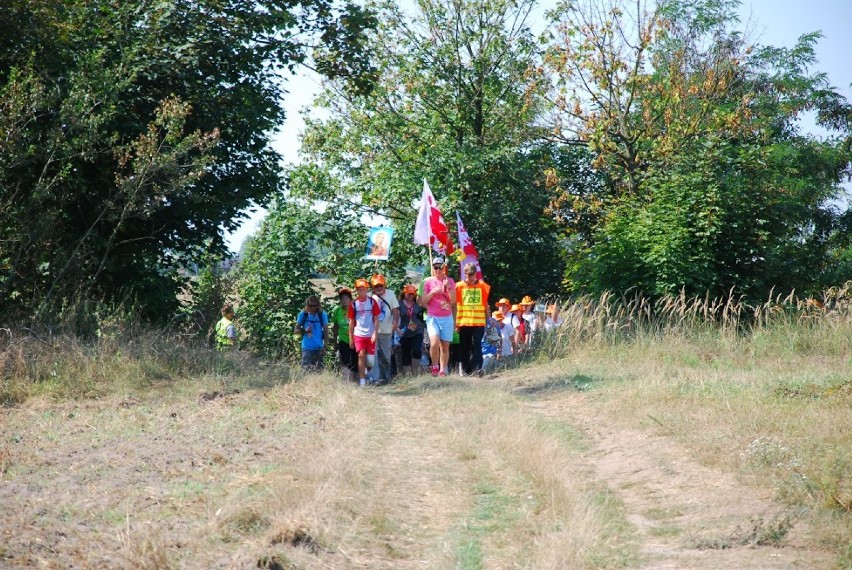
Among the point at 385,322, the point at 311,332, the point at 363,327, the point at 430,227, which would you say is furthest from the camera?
the point at 430,227

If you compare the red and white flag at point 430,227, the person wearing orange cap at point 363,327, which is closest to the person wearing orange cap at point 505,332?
the red and white flag at point 430,227

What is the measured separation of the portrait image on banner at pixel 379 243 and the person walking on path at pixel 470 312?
4.00 m

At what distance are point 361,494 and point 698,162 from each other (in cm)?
1694

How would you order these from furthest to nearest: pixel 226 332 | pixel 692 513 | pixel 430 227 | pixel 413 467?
pixel 226 332
pixel 430 227
pixel 413 467
pixel 692 513

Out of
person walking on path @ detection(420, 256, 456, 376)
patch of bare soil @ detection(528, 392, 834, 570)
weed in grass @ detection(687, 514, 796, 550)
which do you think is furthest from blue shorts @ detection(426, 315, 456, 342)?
weed in grass @ detection(687, 514, 796, 550)

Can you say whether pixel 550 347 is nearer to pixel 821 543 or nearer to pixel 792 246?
pixel 792 246

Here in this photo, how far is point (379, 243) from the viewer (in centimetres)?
1977

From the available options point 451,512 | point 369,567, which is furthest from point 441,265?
point 369,567

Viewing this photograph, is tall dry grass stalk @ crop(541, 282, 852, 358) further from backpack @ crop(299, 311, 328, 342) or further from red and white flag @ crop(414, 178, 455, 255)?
backpack @ crop(299, 311, 328, 342)

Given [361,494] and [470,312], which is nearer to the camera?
[361,494]

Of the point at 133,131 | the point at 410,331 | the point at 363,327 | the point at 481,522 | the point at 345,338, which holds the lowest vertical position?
the point at 481,522

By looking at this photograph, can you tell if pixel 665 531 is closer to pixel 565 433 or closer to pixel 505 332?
pixel 565 433

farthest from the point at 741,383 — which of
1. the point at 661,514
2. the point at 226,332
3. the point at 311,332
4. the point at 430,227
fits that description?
the point at 226,332

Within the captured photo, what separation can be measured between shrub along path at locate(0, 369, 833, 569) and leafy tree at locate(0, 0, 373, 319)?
442 cm
